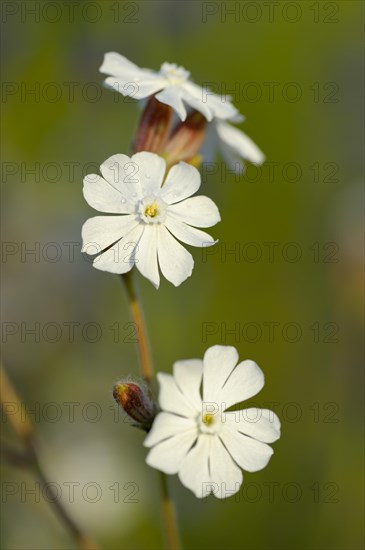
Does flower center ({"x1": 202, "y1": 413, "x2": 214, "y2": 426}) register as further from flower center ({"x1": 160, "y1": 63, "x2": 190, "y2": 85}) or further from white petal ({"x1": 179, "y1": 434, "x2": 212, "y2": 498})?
flower center ({"x1": 160, "y1": 63, "x2": 190, "y2": 85})

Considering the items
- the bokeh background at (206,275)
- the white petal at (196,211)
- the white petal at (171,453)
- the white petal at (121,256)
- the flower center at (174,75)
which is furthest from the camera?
the bokeh background at (206,275)

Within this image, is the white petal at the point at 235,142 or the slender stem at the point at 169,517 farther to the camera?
the white petal at the point at 235,142

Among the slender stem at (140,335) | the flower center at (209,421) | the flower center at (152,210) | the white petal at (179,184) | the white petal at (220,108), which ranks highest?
the white petal at (220,108)

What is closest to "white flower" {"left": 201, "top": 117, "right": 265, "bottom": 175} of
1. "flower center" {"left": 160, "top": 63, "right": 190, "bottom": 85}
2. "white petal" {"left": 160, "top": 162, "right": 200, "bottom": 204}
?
"flower center" {"left": 160, "top": 63, "right": 190, "bottom": 85}

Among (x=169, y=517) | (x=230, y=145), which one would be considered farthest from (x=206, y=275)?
(x=169, y=517)

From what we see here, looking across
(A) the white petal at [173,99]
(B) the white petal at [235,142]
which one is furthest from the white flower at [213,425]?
(B) the white petal at [235,142]

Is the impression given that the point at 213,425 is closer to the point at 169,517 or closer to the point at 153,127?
the point at 169,517

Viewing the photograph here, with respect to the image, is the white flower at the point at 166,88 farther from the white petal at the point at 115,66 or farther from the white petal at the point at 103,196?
the white petal at the point at 103,196
